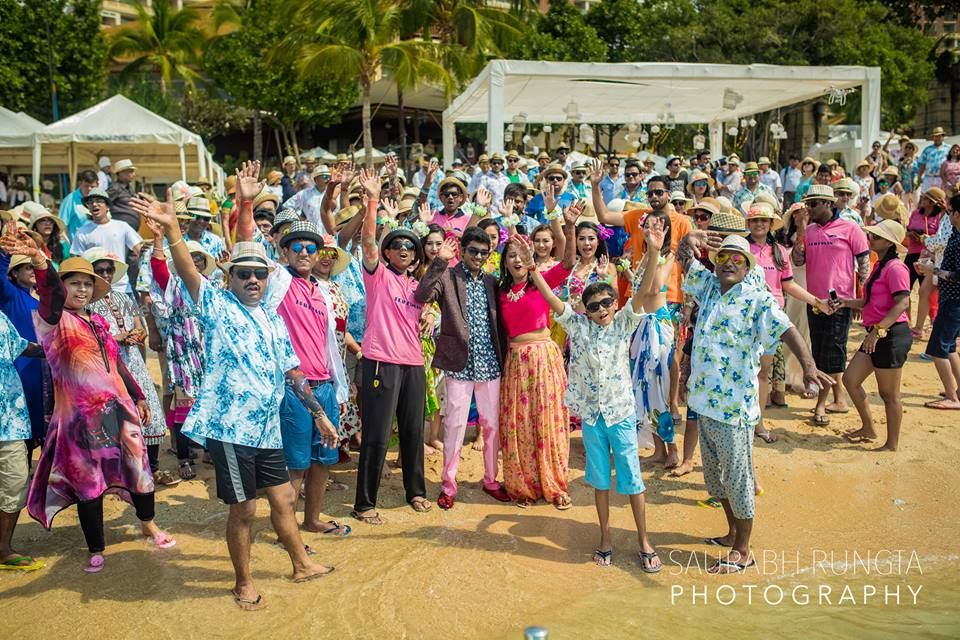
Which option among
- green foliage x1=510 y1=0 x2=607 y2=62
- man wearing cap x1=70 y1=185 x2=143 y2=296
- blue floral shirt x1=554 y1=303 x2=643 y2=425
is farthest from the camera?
green foliage x1=510 y1=0 x2=607 y2=62

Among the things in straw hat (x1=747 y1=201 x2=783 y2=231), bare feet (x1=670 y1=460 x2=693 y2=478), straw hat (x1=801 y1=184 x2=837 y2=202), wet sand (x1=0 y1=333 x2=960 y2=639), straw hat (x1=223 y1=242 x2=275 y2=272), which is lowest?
wet sand (x1=0 y1=333 x2=960 y2=639)

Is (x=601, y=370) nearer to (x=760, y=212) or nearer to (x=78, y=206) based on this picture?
(x=760, y=212)

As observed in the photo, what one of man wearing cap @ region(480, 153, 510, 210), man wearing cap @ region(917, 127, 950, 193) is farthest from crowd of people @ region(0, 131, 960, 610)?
man wearing cap @ region(917, 127, 950, 193)

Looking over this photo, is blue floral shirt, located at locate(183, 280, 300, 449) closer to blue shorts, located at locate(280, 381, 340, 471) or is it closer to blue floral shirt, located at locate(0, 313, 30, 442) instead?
blue shorts, located at locate(280, 381, 340, 471)

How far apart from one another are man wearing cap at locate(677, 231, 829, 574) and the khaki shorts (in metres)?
3.94

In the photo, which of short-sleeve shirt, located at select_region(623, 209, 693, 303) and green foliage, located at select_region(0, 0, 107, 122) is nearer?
short-sleeve shirt, located at select_region(623, 209, 693, 303)

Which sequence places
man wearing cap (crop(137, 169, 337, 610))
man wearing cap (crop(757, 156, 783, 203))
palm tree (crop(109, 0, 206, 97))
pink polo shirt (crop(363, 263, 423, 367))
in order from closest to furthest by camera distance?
man wearing cap (crop(137, 169, 337, 610)) → pink polo shirt (crop(363, 263, 423, 367)) → man wearing cap (crop(757, 156, 783, 203)) → palm tree (crop(109, 0, 206, 97))

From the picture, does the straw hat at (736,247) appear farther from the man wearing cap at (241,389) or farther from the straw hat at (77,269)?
the straw hat at (77,269)

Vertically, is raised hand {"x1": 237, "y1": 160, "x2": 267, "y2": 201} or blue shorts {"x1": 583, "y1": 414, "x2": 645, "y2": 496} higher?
raised hand {"x1": 237, "y1": 160, "x2": 267, "y2": 201}

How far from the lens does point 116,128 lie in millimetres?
15664

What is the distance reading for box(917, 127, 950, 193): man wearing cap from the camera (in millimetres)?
14445

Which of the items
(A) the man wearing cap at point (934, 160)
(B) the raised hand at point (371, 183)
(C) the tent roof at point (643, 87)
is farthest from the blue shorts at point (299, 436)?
(A) the man wearing cap at point (934, 160)

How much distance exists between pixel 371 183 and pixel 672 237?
9.71 ft

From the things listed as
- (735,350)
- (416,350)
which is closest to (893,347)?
(735,350)
